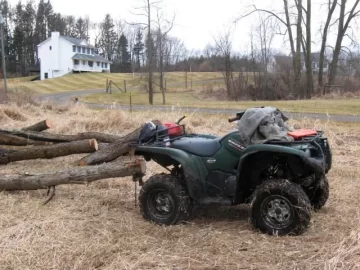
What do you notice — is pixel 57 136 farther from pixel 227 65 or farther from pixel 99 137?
pixel 227 65

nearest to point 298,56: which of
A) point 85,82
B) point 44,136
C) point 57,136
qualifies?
point 57,136

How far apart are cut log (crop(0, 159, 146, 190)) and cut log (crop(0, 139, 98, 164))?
6.68ft

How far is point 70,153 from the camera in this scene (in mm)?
8578

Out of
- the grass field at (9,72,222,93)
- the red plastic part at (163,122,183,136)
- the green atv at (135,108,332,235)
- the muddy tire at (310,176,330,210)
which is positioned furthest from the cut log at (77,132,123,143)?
the grass field at (9,72,222,93)

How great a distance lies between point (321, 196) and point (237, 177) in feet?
4.29

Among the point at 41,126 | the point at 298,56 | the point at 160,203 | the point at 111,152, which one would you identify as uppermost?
the point at 298,56

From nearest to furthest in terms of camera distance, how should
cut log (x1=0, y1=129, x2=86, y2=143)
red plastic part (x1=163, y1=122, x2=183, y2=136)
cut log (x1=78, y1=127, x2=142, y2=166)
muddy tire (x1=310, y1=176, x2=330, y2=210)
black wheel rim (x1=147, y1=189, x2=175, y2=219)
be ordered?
1. black wheel rim (x1=147, y1=189, x2=175, y2=219)
2. muddy tire (x1=310, y1=176, x2=330, y2=210)
3. red plastic part (x1=163, y1=122, x2=183, y2=136)
4. cut log (x1=78, y1=127, x2=142, y2=166)
5. cut log (x1=0, y1=129, x2=86, y2=143)

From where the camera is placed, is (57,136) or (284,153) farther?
(57,136)

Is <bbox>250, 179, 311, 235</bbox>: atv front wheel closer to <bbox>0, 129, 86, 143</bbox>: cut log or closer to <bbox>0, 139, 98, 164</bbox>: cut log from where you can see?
<bbox>0, 139, 98, 164</bbox>: cut log

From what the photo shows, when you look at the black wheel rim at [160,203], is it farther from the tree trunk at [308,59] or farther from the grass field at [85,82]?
the grass field at [85,82]

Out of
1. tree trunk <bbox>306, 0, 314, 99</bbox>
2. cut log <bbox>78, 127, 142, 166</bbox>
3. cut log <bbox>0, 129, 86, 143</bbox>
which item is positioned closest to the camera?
cut log <bbox>78, 127, 142, 166</bbox>

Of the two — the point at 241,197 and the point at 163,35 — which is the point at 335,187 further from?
the point at 163,35

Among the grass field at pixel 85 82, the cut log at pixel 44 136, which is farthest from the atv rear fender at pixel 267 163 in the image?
the grass field at pixel 85 82

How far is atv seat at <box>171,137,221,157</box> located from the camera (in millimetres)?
4980
